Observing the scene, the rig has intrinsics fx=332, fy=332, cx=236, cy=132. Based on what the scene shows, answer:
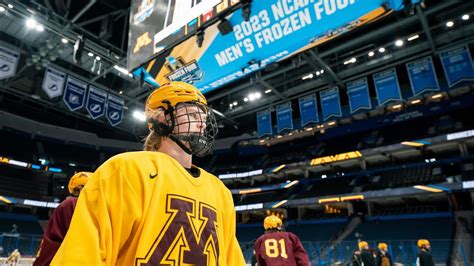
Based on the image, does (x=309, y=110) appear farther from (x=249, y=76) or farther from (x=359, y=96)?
(x=249, y=76)

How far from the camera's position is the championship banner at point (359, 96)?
15.2m

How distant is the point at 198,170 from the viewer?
65.9 inches

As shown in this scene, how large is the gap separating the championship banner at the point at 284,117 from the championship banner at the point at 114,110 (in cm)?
844

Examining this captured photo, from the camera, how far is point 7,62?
43.3ft

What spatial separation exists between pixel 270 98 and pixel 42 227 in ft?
60.3

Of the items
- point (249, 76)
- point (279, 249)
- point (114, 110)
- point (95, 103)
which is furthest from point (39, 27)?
point (279, 249)

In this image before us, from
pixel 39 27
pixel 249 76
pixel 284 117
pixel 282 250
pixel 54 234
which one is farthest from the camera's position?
pixel 284 117

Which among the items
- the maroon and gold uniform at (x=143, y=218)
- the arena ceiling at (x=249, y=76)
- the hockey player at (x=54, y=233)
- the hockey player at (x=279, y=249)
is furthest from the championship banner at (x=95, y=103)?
the maroon and gold uniform at (x=143, y=218)

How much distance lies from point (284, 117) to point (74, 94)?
10.9 m

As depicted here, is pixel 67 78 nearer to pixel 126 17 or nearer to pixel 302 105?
pixel 126 17

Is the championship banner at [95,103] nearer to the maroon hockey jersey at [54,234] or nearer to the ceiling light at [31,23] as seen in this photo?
the ceiling light at [31,23]

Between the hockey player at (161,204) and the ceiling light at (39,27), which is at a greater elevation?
the ceiling light at (39,27)

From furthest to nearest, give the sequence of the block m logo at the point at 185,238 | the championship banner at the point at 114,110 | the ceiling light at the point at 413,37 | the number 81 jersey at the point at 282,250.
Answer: the championship banner at the point at 114,110 < the ceiling light at the point at 413,37 < the number 81 jersey at the point at 282,250 < the block m logo at the point at 185,238

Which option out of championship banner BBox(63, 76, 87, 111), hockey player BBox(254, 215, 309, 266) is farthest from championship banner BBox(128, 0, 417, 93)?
championship banner BBox(63, 76, 87, 111)
